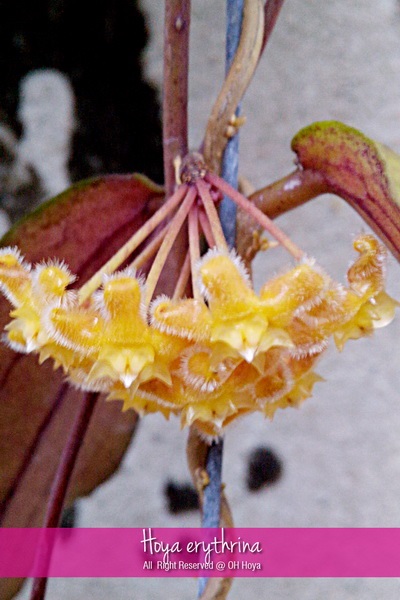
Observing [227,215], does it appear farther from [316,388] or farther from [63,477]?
[316,388]

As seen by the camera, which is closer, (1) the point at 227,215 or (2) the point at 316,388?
(1) the point at 227,215

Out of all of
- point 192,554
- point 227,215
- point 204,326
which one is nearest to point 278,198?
point 227,215

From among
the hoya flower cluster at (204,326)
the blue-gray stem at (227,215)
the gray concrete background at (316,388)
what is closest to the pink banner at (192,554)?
the gray concrete background at (316,388)

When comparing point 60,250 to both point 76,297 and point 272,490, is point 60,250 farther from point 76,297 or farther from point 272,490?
point 272,490

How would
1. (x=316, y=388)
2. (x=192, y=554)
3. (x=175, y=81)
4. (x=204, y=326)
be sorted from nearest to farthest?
(x=204, y=326), (x=175, y=81), (x=192, y=554), (x=316, y=388)

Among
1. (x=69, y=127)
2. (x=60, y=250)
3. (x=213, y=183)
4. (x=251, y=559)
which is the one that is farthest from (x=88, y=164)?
(x=251, y=559)

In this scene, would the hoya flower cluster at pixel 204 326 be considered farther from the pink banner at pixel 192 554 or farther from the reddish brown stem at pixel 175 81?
the pink banner at pixel 192 554
